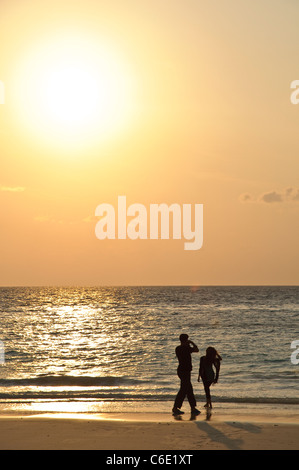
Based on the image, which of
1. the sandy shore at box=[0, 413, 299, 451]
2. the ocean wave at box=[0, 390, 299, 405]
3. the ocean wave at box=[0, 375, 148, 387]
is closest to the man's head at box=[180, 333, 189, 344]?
the sandy shore at box=[0, 413, 299, 451]

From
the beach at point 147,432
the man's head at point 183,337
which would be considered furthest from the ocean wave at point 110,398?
the man's head at point 183,337

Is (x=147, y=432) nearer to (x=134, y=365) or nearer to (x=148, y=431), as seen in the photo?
(x=148, y=431)

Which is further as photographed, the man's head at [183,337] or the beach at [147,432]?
the man's head at [183,337]

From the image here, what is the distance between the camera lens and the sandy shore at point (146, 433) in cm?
1269

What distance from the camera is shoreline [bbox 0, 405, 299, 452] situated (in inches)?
500

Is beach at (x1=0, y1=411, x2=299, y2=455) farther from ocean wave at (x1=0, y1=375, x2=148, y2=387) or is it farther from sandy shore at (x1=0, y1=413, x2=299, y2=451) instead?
ocean wave at (x1=0, y1=375, x2=148, y2=387)

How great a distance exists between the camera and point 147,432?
1410 cm

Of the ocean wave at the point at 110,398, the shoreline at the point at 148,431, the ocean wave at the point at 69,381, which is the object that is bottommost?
the ocean wave at the point at 69,381

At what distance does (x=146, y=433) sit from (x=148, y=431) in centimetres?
25

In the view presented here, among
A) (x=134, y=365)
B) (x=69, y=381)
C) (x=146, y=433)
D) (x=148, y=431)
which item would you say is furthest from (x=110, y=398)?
(x=134, y=365)

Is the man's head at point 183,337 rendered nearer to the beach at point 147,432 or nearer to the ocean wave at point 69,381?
the beach at point 147,432
